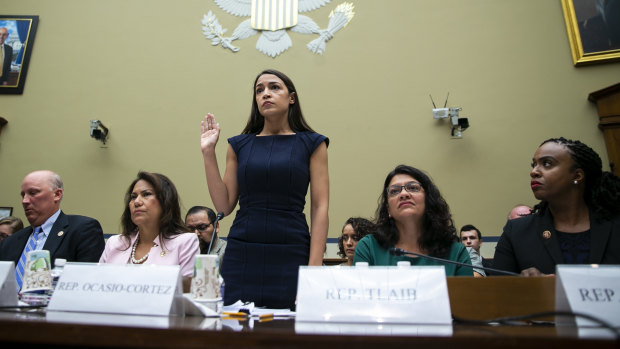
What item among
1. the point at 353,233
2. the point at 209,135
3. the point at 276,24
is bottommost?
the point at 353,233

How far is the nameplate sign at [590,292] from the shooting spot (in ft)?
2.77

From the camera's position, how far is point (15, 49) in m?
4.98

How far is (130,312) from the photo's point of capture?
905 mm

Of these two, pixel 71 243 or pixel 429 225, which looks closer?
pixel 429 225

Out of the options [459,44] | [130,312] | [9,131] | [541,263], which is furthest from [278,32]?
[130,312]

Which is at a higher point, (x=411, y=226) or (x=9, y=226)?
(x=9, y=226)

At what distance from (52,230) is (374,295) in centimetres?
201

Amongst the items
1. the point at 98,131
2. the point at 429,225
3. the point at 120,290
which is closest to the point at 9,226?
the point at 98,131

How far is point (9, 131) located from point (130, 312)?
16.3 ft

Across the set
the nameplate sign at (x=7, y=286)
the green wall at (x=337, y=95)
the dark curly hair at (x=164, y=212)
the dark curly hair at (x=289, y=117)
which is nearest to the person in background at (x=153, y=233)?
the dark curly hair at (x=164, y=212)

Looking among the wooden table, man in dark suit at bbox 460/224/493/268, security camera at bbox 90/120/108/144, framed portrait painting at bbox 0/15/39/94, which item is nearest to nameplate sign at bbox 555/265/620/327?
the wooden table

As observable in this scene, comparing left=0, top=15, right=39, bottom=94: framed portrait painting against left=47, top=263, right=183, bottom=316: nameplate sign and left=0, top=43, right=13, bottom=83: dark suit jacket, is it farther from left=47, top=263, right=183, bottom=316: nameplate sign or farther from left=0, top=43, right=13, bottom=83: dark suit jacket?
left=47, top=263, right=183, bottom=316: nameplate sign

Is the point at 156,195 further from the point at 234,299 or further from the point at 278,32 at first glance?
the point at 278,32

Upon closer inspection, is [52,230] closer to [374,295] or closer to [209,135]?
[209,135]
